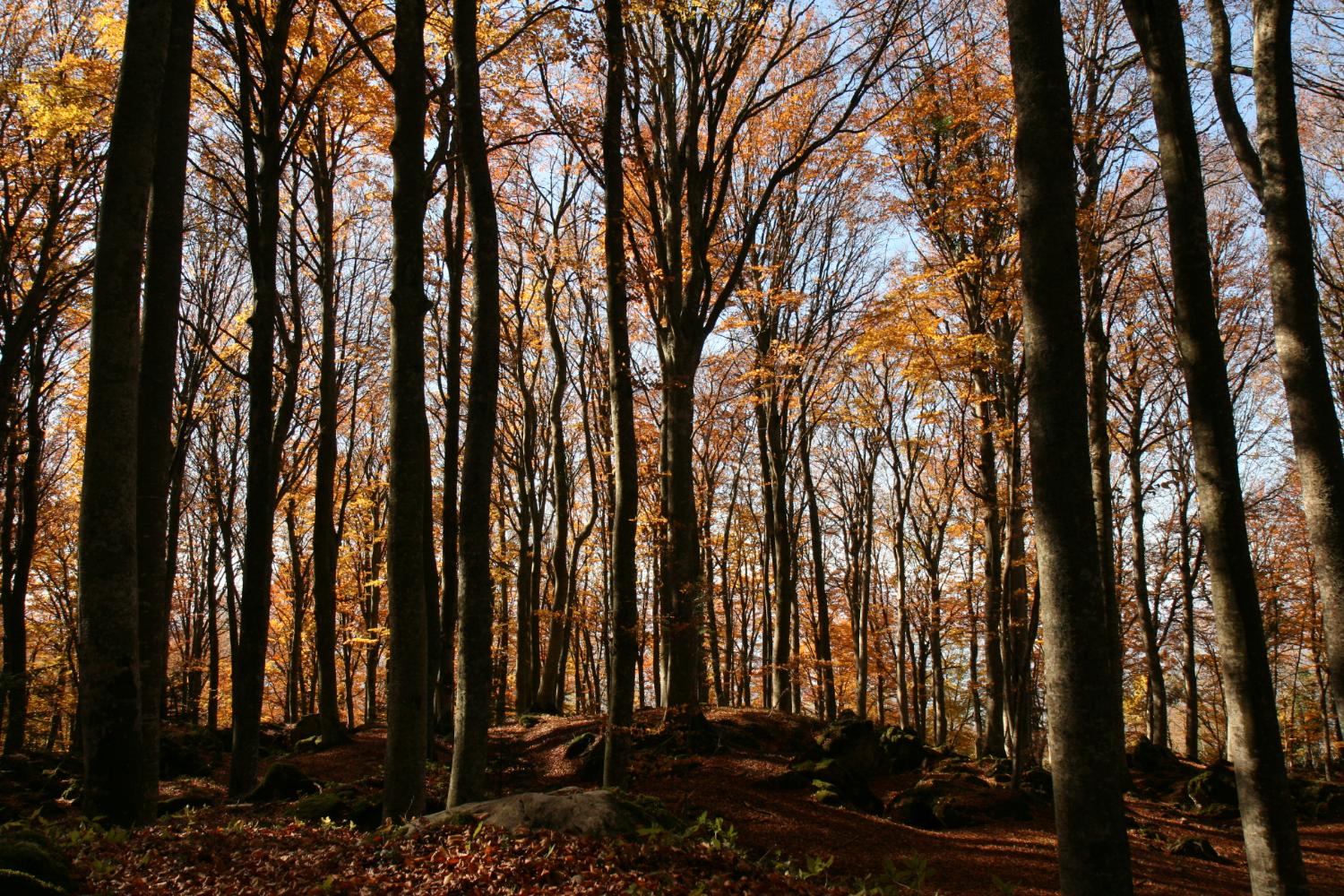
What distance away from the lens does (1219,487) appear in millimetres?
4973

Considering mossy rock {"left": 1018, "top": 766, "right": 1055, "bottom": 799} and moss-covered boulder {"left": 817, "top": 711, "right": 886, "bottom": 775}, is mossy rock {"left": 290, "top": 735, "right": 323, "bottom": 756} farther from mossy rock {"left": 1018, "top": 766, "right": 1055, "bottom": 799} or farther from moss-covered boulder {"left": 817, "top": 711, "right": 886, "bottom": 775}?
mossy rock {"left": 1018, "top": 766, "right": 1055, "bottom": 799}

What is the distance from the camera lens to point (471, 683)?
6473mm

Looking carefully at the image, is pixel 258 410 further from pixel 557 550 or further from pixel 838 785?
pixel 557 550

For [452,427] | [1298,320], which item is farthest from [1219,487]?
[452,427]

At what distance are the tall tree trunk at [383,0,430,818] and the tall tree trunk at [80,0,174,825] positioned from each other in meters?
1.76

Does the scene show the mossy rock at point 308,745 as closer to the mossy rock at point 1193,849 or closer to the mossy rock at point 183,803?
the mossy rock at point 183,803

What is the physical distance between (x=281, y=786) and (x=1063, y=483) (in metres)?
8.45

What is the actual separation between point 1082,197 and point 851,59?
3733 mm

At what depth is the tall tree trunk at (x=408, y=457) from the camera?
6.21 m

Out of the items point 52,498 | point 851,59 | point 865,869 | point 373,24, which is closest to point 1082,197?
point 851,59

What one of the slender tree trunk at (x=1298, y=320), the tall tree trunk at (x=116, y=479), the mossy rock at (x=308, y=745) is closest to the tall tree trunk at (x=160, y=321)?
the tall tree trunk at (x=116, y=479)

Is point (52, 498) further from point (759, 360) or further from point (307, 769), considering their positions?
point (759, 360)

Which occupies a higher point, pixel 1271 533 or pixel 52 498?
pixel 52 498

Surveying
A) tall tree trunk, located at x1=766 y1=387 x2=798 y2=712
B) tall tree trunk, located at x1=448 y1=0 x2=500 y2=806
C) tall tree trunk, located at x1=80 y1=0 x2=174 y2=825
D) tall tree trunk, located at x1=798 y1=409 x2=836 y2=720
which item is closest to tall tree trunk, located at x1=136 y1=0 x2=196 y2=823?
tall tree trunk, located at x1=80 y1=0 x2=174 y2=825
